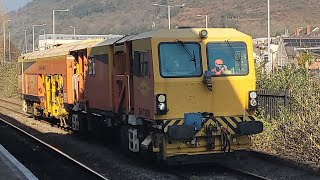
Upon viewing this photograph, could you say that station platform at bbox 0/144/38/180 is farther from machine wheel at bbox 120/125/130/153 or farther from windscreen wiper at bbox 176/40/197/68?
windscreen wiper at bbox 176/40/197/68

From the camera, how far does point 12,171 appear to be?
11.9m

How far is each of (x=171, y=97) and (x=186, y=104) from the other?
37cm

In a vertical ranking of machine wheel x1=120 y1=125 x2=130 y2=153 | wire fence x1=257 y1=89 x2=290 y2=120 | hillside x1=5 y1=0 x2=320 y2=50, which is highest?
hillside x1=5 y1=0 x2=320 y2=50

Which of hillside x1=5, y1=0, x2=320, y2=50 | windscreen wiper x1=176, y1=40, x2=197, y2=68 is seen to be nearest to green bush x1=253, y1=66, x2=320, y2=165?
windscreen wiper x1=176, y1=40, x2=197, y2=68

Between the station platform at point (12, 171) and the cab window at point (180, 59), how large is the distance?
3.42 metres

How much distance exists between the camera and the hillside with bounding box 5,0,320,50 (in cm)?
12988

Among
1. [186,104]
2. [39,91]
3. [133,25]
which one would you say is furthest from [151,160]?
[133,25]

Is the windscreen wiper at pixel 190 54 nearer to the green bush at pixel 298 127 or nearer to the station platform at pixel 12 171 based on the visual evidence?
the green bush at pixel 298 127

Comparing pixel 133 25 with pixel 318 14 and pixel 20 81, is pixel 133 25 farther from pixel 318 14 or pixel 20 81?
pixel 20 81

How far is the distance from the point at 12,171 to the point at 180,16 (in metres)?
132

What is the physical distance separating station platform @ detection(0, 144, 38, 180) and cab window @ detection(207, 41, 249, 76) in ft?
14.3

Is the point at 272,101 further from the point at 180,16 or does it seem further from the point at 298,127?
the point at 180,16

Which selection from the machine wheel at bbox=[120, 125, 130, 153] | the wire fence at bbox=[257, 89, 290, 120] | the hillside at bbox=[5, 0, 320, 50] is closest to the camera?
the machine wheel at bbox=[120, 125, 130, 153]

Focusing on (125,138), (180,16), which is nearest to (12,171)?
(125,138)
